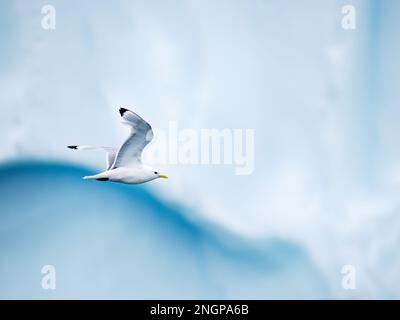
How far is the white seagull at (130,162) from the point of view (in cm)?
532

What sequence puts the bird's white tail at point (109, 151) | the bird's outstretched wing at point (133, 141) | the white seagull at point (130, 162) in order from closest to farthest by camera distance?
the bird's outstretched wing at point (133, 141)
the white seagull at point (130, 162)
the bird's white tail at point (109, 151)

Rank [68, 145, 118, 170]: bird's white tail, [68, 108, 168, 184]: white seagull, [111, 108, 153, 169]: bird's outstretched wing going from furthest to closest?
1. [68, 145, 118, 170]: bird's white tail
2. [68, 108, 168, 184]: white seagull
3. [111, 108, 153, 169]: bird's outstretched wing

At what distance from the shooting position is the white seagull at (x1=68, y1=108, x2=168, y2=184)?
5.32 metres

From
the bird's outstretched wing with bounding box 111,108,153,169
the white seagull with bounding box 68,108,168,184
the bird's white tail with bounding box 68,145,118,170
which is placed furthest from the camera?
the bird's white tail with bounding box 68,145,118,170

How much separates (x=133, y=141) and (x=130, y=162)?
0.63ft

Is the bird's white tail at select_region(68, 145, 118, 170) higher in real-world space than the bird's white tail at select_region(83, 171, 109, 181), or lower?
higher

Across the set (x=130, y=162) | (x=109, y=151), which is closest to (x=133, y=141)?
(x=130, y=162)

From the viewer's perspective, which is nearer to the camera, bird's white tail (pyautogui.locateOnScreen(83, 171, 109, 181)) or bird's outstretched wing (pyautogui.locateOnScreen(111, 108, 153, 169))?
bird's outstretched wing (pyautogui.locateOnScreen(111, 108, 153, 169))

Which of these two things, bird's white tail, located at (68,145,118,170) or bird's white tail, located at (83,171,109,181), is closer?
bird's white tail, located at (83,171,109,181)

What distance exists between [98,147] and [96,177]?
0.90 ft

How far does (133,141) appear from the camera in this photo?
5.34m

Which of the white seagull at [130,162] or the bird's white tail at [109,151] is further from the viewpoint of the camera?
the bird's white tail at [109,151]
